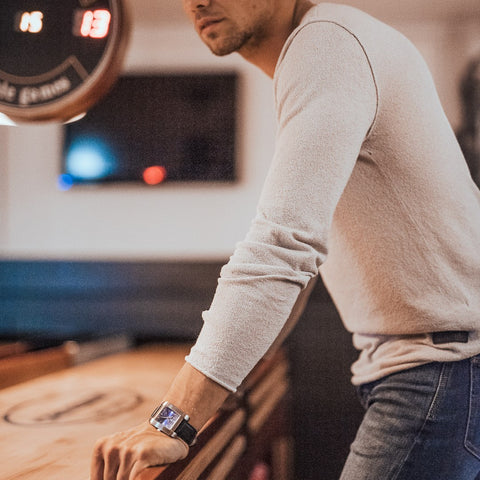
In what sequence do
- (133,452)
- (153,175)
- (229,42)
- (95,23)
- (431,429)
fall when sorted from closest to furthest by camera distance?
(133,452) → (431,429) → (229,42) → (95,23) → (153,175)

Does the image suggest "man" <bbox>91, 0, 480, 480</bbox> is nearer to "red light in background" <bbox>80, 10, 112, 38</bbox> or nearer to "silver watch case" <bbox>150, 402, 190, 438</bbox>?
"silver watch case" <bbox>150, 402, 190, 438</bbox>

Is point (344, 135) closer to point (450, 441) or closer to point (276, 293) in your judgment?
point (276, 293)

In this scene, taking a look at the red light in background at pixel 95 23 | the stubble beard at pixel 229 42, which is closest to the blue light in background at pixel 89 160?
the red light in background at pixel 95 23

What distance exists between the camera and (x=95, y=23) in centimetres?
158

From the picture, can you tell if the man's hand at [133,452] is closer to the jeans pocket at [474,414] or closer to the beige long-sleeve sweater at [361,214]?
the beige long-sleeve sweater at [361,214]

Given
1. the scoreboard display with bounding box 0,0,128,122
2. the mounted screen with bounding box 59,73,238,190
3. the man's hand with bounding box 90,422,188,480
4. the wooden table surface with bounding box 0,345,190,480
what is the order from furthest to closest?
the mounted screen with bounding box 59,73,238,190 → the scoreboard display with bounding box 0,0,128,122 → the wooden table surface with bounding box 0,345,190,480 → the man's hand with bounding box 90,422,188,480

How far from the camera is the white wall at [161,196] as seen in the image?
3889 millimetres

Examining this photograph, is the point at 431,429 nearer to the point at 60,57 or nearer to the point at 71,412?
the point at 71,412

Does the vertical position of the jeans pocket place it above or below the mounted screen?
below

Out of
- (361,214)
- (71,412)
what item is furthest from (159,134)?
(361,214)

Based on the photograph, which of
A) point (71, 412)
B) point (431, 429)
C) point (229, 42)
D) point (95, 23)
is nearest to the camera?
point (431, 429)

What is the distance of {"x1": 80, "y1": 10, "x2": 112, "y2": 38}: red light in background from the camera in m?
1.56

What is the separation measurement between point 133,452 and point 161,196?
3231mm

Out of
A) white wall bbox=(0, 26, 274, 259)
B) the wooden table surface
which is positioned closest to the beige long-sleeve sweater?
the wooden table surface
